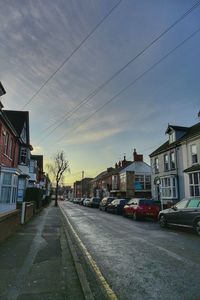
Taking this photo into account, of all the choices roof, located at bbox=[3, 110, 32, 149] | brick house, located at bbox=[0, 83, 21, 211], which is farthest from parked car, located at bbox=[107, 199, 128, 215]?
roof, located at bbox=[3, 110, 32, 149]

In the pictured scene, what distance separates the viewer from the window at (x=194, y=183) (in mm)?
25786

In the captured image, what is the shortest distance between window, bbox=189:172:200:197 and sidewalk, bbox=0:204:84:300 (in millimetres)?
18428

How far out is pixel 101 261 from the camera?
7.86 m

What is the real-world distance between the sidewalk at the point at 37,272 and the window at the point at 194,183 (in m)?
18.4

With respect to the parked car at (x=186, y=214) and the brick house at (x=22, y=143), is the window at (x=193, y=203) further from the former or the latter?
the brick house at (x=22, y=143)

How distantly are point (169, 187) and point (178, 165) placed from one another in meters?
2.98

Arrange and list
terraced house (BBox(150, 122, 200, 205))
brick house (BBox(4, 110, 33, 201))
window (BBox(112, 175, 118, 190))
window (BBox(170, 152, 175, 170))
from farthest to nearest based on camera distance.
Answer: window (BBox(112, 175, 118, 190))
window (BBox(170, 152, 175, 170))
brick house (BBox(4, 110, 33, 201))
terraced house (BBox(150, 122, 200, 205))

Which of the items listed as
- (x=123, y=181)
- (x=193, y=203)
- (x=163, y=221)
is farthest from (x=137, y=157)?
(x=193, y=203)

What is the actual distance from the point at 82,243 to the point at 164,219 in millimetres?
6875

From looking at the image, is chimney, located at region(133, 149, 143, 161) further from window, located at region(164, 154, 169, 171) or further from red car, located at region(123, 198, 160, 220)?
red car, located at region(123, 198, 160, 220)

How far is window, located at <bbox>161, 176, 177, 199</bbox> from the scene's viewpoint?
98.3ft

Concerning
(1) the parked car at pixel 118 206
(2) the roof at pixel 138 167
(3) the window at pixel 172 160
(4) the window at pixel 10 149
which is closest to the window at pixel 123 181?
(2) the roof at pixel 138 167

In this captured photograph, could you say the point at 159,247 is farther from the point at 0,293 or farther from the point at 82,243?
the point at 0,293

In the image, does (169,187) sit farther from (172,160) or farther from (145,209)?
(145,209)
